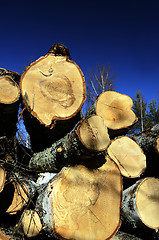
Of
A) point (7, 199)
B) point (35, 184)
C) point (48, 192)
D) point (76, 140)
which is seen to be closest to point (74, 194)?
point (48, 192)

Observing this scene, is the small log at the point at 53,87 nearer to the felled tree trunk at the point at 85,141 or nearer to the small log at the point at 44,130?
the small log at the point at 44,130

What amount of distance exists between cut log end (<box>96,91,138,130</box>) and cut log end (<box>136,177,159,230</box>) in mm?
719

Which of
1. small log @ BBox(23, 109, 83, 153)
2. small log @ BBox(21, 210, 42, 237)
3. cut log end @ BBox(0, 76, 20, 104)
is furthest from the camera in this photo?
small log @ BBox(23, 109, 83, 153)

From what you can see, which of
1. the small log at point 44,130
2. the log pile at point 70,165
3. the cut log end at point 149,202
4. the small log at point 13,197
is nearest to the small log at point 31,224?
the log pile at point 70,165

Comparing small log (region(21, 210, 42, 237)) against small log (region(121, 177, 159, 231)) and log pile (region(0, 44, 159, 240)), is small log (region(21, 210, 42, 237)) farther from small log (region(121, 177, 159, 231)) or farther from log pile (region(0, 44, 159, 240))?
small log (region(121, 177, 159, 231))

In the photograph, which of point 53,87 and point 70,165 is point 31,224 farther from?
point 53,87

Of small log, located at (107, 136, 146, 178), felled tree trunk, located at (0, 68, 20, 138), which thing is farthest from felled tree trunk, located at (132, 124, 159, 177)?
felled tree trunk, located at (0, 68, 20, 138)

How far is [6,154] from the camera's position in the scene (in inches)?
92.4

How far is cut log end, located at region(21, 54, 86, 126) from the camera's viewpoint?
85.0 inches

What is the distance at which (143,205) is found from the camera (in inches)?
81.4

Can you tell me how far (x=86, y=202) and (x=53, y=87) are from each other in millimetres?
1320

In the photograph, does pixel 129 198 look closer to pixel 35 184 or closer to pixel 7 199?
pixel 35 184

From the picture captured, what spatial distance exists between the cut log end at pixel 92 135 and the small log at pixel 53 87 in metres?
0.67

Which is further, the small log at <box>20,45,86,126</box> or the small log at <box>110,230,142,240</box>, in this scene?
the small log at <box>20,45,86,126</box>
